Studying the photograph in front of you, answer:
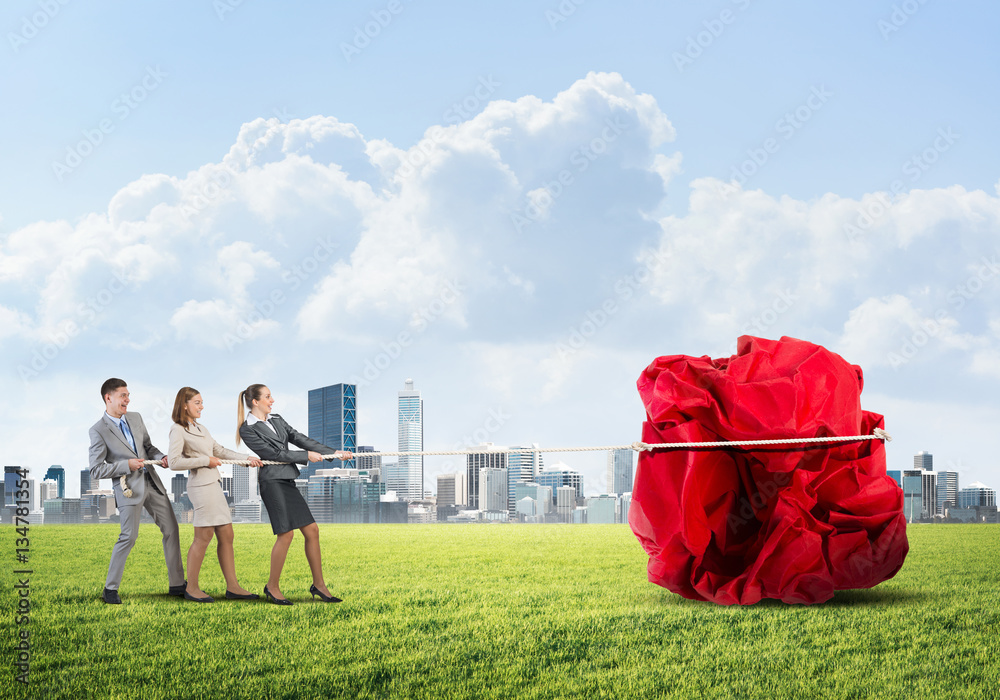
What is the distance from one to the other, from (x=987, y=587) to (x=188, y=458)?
805 centimetres

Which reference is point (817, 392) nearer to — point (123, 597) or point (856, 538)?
point (856, 538)

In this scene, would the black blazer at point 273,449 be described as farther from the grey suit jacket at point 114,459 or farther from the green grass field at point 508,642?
the grey suit jacket at point 114,459

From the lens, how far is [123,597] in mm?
7992

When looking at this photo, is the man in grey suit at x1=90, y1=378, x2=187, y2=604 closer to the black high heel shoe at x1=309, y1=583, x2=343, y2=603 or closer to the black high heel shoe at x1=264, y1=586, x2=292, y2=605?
the black high heel shoe at x1=264, y1=586, x2=292, y2=605

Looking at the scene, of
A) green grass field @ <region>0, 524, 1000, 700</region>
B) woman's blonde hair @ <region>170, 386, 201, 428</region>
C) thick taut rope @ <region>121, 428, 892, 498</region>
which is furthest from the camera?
Answer: woman's blonde hair @ <region>170, 386, 201, 428</region>

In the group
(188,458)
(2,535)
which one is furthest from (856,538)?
(2,535)

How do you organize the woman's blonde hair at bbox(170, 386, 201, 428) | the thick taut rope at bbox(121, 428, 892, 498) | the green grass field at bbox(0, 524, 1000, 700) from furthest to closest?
1. the woman's blonde hair at bbox(170, 386, 201, 428)
2. the thick taut rope at bbox(121, 428, 892, 498)
3. the green grass field at bbox(0, 524, 1000, 700)

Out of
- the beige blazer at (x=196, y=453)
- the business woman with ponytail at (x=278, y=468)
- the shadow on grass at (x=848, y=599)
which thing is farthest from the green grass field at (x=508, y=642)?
the beige blazer at (x=196, y=453)

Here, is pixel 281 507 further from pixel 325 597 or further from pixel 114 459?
pixel 114 459

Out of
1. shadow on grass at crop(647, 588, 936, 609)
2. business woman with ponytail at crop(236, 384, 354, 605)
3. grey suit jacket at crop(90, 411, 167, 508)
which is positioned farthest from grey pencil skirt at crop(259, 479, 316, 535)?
shadow on grass at crop(647, 588, 936, 609)

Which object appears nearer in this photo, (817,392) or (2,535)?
(817,392)

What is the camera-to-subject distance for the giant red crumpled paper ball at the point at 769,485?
265 inches

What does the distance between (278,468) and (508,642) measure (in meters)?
2.62

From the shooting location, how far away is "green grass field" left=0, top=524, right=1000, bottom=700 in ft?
16.2
